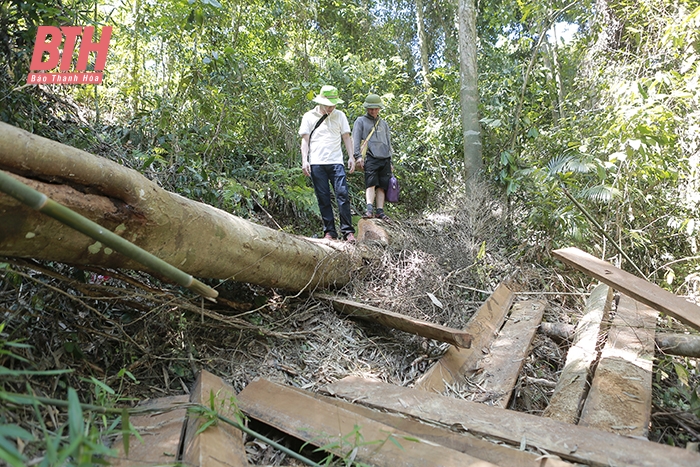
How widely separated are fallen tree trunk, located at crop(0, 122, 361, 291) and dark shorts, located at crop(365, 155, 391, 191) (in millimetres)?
2726

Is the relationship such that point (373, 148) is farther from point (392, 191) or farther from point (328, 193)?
point (328, 193)

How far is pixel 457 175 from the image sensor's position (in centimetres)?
739

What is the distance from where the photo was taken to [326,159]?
16.1 feet

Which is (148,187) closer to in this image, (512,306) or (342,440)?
(342,440)

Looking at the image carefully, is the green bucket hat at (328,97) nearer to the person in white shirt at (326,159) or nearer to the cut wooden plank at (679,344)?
the person in white shirt at (326,159)

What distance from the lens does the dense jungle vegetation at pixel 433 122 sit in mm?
4152

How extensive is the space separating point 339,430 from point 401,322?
4.73 ft

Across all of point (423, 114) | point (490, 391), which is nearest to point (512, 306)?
point (490, 391)

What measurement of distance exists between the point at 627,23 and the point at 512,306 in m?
4.67

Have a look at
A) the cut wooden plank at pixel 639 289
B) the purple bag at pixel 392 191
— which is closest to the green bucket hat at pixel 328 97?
the purple bag at pixel 392 191

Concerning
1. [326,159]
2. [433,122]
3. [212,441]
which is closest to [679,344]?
[212,441]

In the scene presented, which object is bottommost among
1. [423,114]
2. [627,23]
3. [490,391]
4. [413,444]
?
[490,391]

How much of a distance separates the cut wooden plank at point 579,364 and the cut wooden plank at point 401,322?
2.08 ft

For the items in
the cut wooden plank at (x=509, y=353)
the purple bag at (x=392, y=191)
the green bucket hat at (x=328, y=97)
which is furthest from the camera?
the purple bag at (x=392, y=191)
